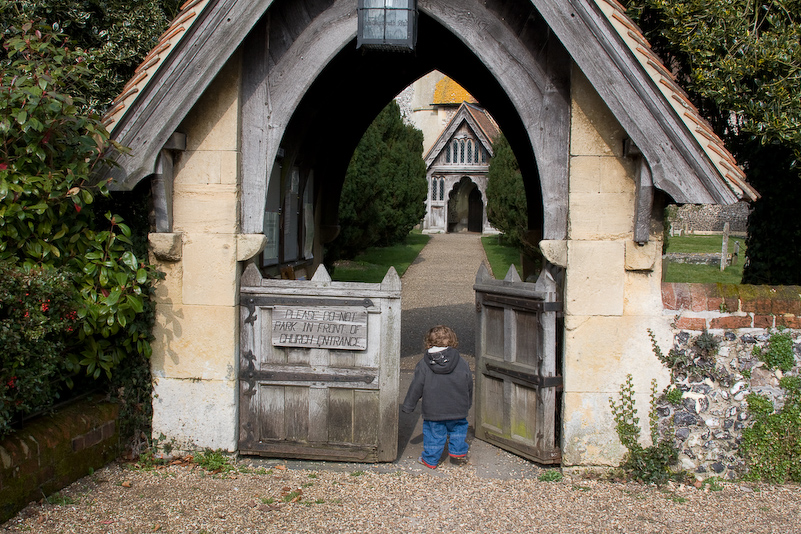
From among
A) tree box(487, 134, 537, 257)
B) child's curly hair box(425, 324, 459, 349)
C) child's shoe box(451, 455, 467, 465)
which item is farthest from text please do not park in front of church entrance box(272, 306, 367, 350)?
tree box(487, 134, 537, 257)

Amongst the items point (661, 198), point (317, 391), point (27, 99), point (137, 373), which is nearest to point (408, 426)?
point (317, 391)

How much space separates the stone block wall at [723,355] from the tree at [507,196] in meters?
12.7

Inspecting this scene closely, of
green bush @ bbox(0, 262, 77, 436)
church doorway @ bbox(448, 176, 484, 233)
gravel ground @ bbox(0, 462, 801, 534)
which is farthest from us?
church doorway @ bbox(448, 176, 484, 233)

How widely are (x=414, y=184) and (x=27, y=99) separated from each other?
24.1 metres

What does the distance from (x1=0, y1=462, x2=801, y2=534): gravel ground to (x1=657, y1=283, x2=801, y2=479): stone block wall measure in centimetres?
48

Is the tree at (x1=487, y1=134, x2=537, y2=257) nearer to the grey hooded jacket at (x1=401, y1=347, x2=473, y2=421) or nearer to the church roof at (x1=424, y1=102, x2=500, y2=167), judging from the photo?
the church roof at (x1=424, y1=102, x2=500, y2=167)

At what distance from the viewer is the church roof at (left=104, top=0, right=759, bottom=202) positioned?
487cm

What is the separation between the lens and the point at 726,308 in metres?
5.32

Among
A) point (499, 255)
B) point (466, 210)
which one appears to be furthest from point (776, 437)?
point (466, 210)

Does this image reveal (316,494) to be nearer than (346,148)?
Yes

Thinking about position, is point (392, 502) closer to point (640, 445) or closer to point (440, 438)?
point (440, 438)

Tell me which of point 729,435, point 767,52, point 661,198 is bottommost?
point 729,435

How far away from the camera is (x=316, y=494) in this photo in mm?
5102

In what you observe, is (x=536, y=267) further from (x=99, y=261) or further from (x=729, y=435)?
(x=99, y=261)
